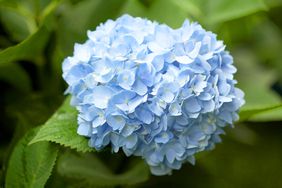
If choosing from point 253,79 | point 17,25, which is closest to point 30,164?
point 17,25

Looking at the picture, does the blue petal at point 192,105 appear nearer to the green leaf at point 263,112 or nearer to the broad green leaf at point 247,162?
the green leaf at point 263,112

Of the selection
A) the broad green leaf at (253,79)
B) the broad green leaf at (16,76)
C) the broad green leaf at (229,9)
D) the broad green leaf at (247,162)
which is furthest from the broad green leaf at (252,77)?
the broad green leaf at (16,76)

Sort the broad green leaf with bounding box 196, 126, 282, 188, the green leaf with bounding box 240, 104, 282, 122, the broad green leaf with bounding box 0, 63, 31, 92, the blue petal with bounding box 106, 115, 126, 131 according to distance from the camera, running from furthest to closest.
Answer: the broad green leaf with bounding box 196, 126, 282, 188 < the broad green leaf with bounding box 0, 63, 31, 92 < the green leaf with bounding box 240, 104, 282, 122 < the blue petal with bounding box 106, 115, 126, 131

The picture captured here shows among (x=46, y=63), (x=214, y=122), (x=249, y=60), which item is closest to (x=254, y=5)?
(x=214, y=122)

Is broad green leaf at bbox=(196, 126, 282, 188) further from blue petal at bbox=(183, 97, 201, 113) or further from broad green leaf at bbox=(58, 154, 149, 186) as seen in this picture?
blue petal at bbox=(183, 97, 201, 113)

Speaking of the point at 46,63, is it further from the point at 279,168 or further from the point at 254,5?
the point at 279,168

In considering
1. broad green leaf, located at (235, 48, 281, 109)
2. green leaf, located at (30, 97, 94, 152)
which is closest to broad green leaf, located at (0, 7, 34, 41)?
green leaf, located at (30, 97, 94, 152)

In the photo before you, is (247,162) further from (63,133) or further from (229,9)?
(63,133)

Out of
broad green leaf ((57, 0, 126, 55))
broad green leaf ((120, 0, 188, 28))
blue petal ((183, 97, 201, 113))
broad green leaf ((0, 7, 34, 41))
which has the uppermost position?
blue petal ((183, 97, 201, 113))
